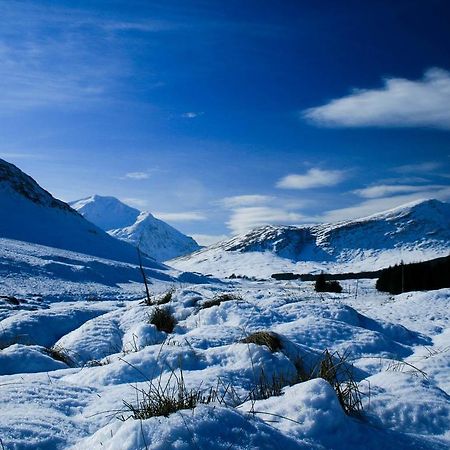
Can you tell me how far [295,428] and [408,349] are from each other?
6.64 meters

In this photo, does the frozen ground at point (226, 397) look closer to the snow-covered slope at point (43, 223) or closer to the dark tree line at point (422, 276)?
the dark tree line at point (422, 276)

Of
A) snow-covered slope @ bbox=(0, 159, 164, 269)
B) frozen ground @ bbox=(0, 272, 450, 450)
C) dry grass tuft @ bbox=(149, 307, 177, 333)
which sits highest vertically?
snow-covered slope @ bbox=(0, 159, 164, 269)

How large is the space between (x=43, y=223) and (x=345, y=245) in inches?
5399

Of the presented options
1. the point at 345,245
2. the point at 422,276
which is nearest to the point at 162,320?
the point at 422,276

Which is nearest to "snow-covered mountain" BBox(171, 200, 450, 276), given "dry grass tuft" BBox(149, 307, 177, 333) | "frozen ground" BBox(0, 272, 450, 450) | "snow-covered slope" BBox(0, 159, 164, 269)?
"snow-covered slope" BBox(0, 159, 164, 269)

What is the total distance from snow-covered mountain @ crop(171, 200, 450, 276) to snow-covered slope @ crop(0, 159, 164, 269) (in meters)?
88.1

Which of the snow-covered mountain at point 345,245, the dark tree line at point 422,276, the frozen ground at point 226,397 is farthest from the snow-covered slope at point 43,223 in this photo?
the snow-covered mountain at point 345,245

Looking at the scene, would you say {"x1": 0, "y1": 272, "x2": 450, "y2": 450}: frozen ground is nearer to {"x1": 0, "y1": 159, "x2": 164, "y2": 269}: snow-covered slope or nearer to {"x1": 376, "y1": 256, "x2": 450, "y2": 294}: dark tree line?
{"x1": 376, "y1": 256, "x2": 450, "y2": 294}: dark tree line

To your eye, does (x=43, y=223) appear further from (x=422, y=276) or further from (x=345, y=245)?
(x=345, y=245)

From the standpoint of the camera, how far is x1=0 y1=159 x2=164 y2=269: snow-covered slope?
41.0 meters

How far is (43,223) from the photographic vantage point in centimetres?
4412

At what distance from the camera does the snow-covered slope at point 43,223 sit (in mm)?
40969

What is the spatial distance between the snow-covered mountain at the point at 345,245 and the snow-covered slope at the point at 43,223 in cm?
8813

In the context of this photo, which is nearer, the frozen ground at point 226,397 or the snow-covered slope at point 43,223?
the frozen ground at point 226,397
